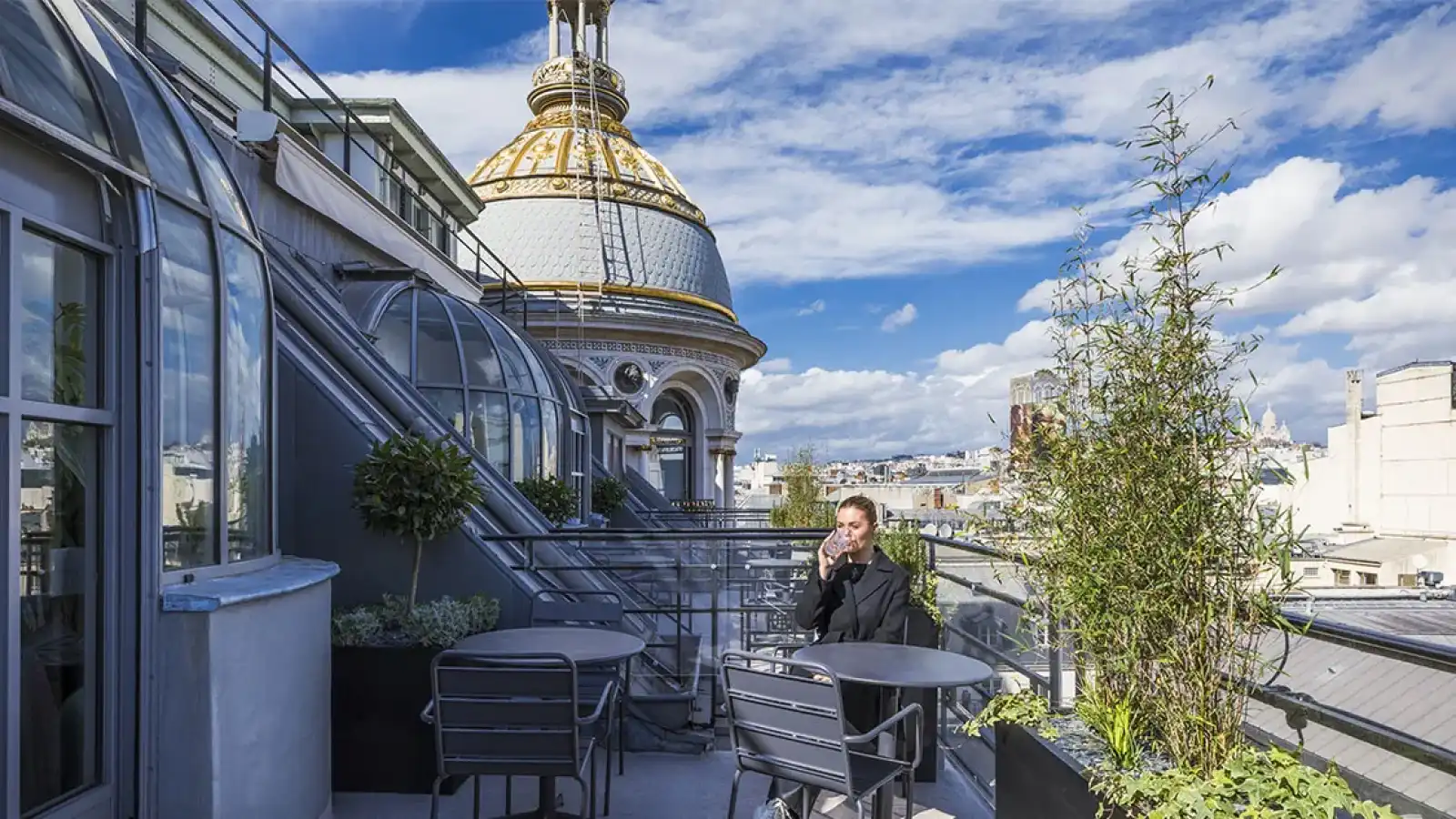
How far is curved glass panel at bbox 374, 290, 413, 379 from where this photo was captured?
11.9m

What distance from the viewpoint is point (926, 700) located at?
586cm

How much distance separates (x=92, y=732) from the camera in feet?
14.1

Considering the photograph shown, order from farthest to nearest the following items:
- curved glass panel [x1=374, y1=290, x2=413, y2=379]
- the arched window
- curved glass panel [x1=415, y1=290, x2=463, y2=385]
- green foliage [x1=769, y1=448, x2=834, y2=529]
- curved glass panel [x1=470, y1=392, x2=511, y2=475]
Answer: the arched window, green foliage [x1=769, y1=448, x2=834, y2=529], curved glass panel [x1=470, y1=392, x2=511, y2=475], curved glass panel [x1=415, y1=290, x2=463, y2=385], curved glass panel [x1=374, y1=290, x2=413, y2=379]

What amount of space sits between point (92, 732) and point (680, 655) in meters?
4.21

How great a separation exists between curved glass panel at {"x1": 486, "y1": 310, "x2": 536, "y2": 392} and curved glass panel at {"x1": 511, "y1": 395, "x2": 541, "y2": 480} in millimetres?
196

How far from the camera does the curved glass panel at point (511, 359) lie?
532 inches

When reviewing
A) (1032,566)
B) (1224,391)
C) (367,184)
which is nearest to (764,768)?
(1032,566)

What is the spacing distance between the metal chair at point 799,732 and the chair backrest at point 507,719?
0.74 metres

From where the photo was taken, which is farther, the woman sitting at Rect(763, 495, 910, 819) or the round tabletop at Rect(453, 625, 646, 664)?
the woman sitting at Rect(763, 495, 910, 819)

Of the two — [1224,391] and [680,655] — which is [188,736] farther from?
[1224,391]

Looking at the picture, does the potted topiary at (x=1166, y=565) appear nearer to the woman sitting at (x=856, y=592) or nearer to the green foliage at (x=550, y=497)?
the woman sitting at (x=856, y=592)

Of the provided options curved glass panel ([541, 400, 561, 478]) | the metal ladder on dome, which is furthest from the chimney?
curved glass panel ([541, 400, 561, 478])

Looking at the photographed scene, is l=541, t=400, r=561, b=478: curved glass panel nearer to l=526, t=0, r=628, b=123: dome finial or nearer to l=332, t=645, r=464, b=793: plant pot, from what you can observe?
l=332, t=645, r=464, b=793: plant pot

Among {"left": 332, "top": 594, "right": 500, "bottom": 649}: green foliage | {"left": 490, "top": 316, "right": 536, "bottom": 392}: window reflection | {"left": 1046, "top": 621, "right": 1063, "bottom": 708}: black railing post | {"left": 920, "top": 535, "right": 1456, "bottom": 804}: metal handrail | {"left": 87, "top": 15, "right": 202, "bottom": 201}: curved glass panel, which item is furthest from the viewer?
{"left": 490, "top": 316, "right": 536, "bottom": 392}: window reflection
